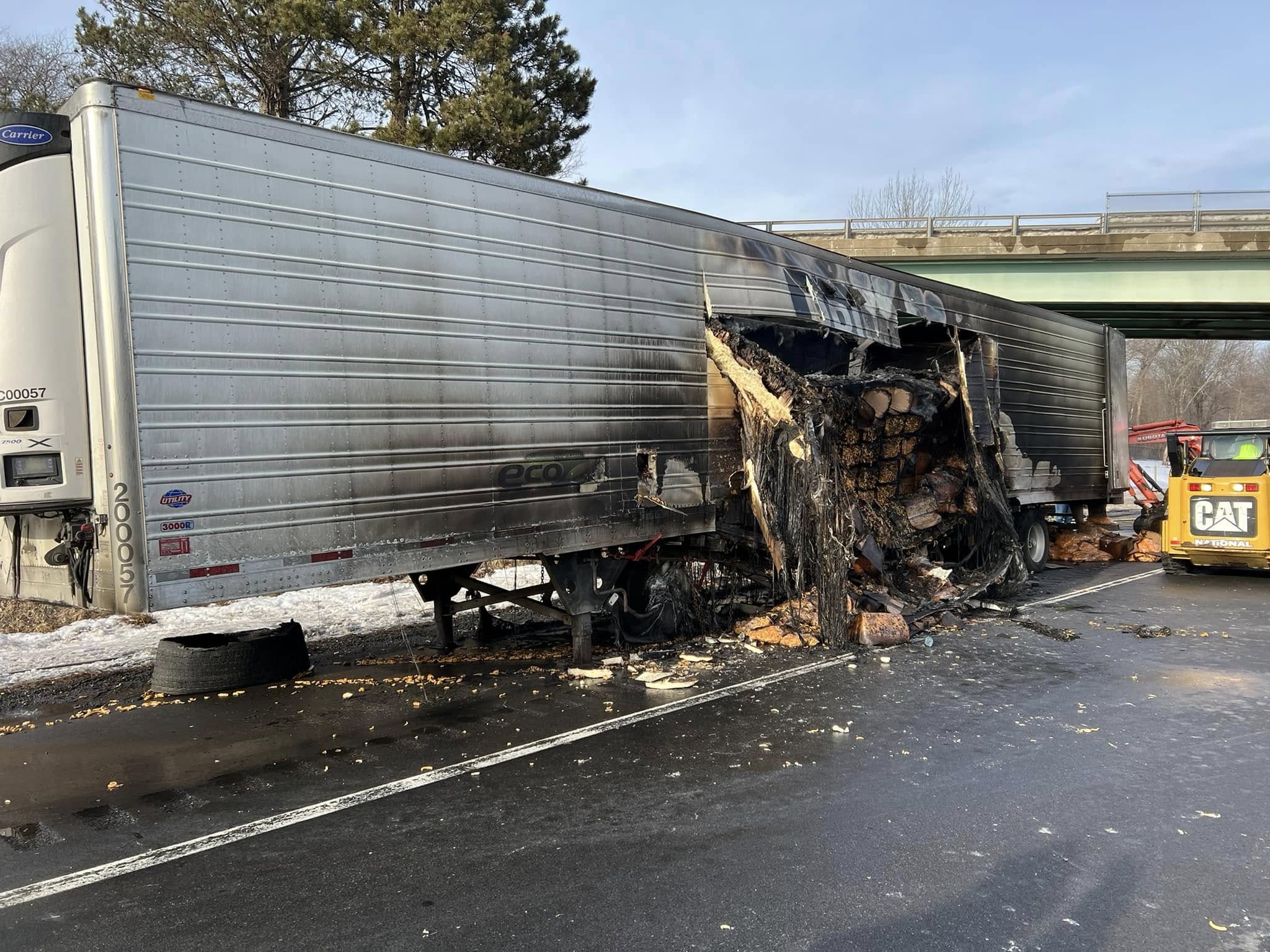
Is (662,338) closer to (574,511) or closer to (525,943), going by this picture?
(574,511)

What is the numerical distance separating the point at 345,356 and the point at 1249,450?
13.6 meters

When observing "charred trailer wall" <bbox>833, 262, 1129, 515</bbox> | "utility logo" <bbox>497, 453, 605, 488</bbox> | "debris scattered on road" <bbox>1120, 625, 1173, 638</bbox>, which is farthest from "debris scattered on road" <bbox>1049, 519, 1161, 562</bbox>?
"utility logo" <bbox>497, 453, 605, 488</bbox>

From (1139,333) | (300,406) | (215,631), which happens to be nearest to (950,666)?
(300,406)

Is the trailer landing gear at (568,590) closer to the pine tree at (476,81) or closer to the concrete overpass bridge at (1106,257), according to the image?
the pine tree at (476,81)

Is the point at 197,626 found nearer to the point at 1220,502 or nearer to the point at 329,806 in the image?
the point at 329,806

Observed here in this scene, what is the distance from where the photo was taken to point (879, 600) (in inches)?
360

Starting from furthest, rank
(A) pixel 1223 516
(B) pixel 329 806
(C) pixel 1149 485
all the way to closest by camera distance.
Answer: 1. (C) pixel 1149 485
2. (A) pixel 1223 516
3. (B) pixel 329 806

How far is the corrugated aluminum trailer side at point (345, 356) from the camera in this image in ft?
15.8

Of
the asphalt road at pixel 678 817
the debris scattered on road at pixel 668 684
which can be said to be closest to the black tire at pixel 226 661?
the asphalt road at pixel 678 817

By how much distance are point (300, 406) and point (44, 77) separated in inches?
861

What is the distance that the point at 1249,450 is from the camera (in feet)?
42.7

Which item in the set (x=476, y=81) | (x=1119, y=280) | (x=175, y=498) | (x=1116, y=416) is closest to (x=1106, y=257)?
(x=1119, y=280)

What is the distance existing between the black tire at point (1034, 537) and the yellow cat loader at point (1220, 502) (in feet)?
5.77

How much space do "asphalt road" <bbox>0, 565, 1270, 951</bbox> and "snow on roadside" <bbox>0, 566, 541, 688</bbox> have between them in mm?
2218
